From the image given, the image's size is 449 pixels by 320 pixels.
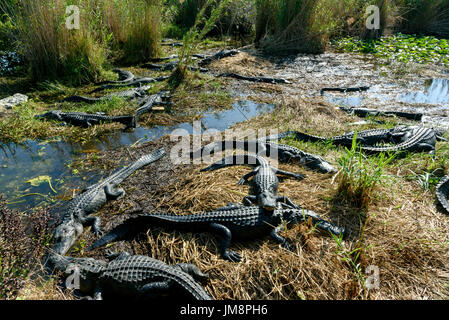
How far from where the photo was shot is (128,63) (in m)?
9.35

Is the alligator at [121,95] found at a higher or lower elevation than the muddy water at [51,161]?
higher

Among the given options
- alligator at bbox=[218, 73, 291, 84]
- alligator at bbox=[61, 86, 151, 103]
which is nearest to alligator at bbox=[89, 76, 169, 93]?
alligator at bbox=[61, 86, 151, 103]

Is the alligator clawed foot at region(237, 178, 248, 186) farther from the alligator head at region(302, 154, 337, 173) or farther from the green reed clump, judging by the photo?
the green reed clump

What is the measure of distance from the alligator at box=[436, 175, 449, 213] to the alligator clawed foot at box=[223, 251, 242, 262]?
2.38m

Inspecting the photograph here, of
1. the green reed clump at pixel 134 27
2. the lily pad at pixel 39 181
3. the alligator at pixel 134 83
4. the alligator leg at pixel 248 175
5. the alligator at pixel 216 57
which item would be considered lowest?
the lily pad at pixel 39 181

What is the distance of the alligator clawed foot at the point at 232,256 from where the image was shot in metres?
2.58

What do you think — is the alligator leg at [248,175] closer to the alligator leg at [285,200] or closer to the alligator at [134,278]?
the alligator leg at [285,200]

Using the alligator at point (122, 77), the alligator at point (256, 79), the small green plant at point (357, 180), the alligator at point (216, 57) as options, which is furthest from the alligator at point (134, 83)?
the small green plant at point (357, 180)

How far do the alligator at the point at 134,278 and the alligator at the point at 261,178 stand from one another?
107cm

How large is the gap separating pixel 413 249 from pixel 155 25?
9.05 m

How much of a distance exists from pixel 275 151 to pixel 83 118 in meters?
3.93

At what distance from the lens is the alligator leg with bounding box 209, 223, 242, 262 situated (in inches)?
103

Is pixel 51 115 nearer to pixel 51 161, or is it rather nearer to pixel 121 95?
pixel 121 95

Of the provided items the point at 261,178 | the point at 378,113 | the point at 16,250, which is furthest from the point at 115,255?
the point at 378,113
